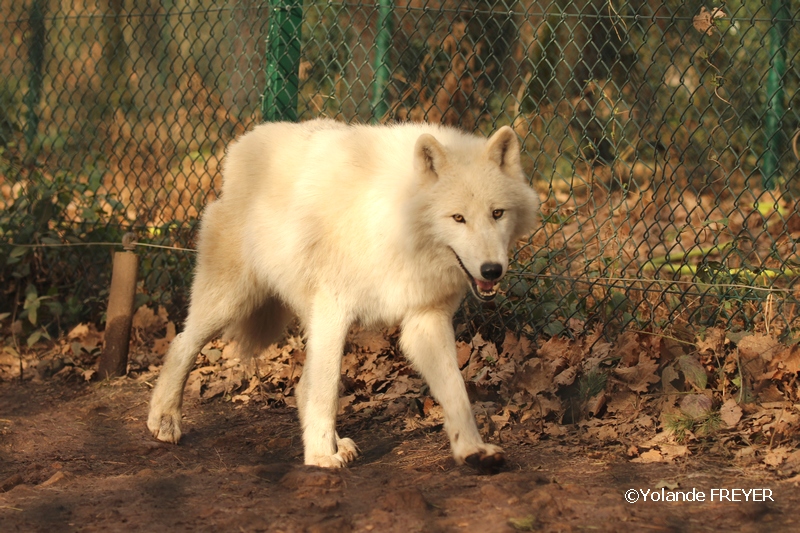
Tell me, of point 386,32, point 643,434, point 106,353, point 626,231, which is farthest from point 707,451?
point 106,353

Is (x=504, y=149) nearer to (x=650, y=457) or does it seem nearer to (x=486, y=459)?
(x=486, y=459)

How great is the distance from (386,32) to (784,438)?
3.24 metres

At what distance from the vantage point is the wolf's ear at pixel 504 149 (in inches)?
139

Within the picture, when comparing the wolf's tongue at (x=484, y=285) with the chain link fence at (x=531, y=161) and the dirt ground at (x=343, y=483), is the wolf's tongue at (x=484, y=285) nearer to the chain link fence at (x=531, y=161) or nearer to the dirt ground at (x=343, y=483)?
the dirt ground at (x=343, y=483)

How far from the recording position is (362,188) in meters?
3.72

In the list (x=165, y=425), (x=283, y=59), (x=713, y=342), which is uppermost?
(x=283, y=59)

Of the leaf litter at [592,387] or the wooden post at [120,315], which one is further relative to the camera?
the wooden post at [120,315]

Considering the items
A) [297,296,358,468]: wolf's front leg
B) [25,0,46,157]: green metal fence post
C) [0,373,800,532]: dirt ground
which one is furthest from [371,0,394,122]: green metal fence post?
[25,0,46,157]: green metal fence post

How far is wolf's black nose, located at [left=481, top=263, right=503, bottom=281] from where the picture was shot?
10.6ft

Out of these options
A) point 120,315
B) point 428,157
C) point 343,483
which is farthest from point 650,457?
point 120,315

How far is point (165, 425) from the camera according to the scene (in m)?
4.26

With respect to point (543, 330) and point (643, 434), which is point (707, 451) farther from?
point (543, 330)

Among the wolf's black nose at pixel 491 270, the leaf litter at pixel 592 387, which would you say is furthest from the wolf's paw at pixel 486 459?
the wolf's black nose at pixel 491 270

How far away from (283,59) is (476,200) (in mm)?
2434
